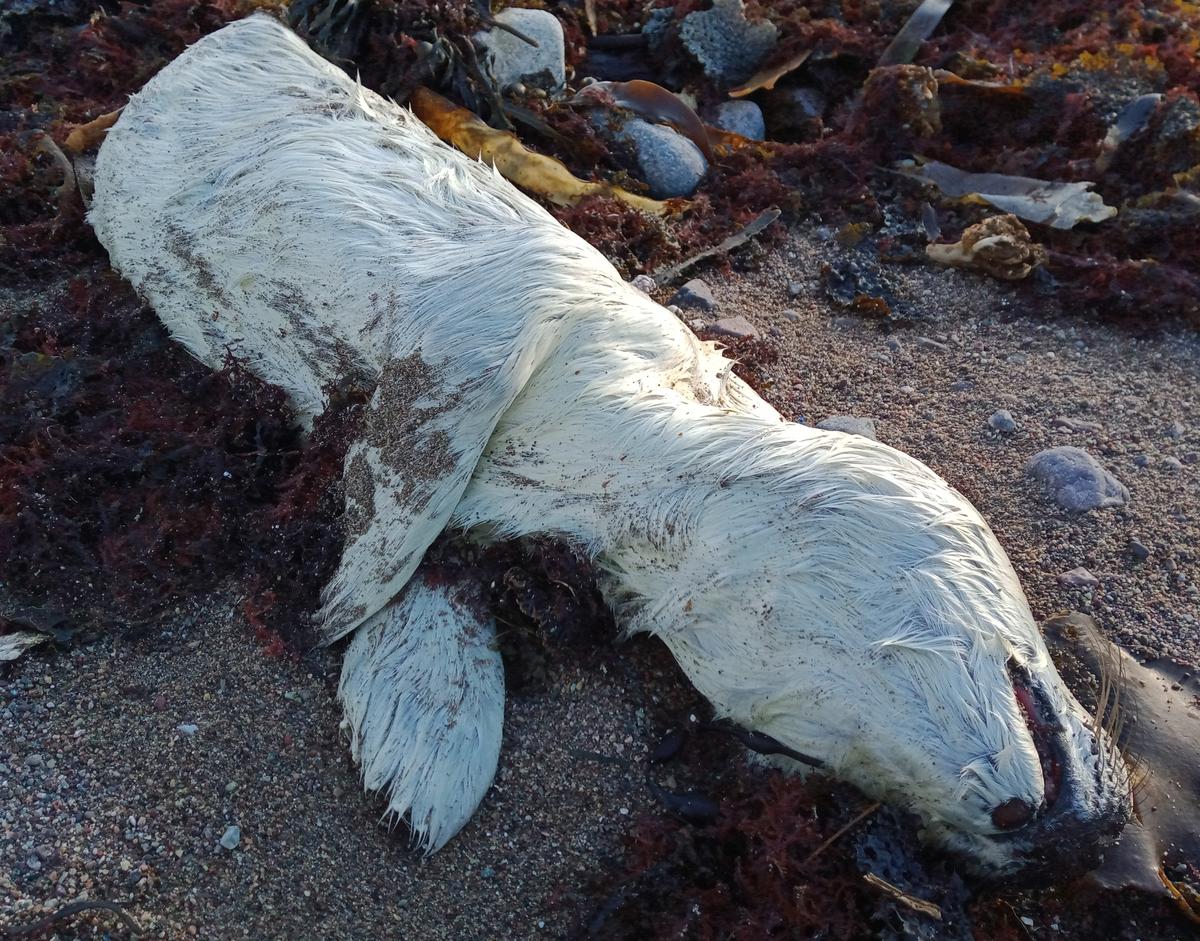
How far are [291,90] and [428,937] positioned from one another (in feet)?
11.4

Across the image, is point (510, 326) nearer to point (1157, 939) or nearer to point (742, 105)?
point (1157, 939)

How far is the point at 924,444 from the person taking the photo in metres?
3.93

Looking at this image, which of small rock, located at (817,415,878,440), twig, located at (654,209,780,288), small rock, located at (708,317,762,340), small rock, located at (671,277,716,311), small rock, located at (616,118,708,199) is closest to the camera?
small rock, located at (817,415,878,440)

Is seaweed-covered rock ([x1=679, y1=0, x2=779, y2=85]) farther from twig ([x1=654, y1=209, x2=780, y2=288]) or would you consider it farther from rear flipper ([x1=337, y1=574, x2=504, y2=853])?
rear flipper ([x1=337, y1=574, x2=504, y2=853])

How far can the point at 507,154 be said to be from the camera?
4.97 m

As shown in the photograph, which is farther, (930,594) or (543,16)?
(543,16)

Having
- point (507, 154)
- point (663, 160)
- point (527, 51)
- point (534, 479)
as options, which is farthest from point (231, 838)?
point (527, 51)

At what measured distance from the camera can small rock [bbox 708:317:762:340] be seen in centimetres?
438

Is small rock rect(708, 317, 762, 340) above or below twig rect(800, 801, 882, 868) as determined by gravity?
above

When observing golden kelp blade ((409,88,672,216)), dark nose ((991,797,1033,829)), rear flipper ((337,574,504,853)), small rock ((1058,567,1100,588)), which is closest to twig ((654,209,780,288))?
golden kelp blade ((409,88,672,216))

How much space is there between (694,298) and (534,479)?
178cm

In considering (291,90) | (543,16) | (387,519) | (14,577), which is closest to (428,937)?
(387,519)

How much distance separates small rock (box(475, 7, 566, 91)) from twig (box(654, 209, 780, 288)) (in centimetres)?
153

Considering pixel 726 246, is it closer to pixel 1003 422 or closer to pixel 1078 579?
pixel 1003 422
